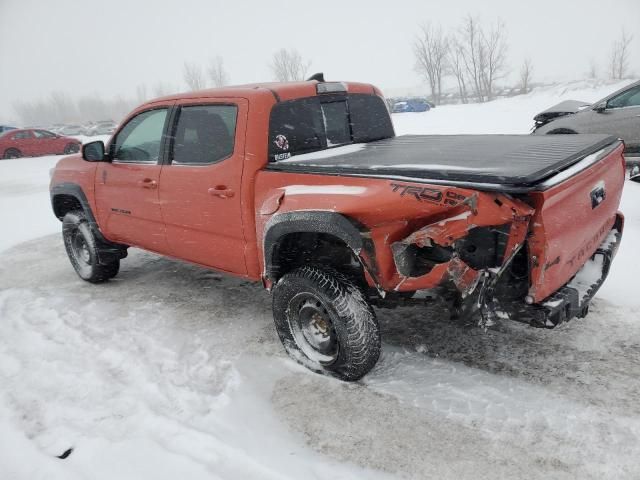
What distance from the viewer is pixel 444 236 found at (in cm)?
221

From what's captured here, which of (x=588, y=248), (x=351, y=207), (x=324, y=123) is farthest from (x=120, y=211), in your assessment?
(x=588, y=248)

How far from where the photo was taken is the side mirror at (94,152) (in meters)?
4.30

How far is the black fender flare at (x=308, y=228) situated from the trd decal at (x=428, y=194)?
0.34 meters

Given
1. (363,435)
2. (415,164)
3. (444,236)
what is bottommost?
(363,435)

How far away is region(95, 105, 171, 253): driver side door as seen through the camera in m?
3.93

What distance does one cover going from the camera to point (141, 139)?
4.17m

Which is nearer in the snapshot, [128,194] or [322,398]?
[322,398]

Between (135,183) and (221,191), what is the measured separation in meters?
1.22

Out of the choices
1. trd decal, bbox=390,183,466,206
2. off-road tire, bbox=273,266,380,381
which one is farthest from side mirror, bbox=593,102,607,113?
trd decal, bbox=390,183,466,206

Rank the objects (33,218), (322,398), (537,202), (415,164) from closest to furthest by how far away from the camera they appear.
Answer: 1. (537,202)
2. (415,164)
3. (322,398)
4. (33,218)

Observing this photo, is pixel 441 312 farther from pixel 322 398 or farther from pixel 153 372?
pixel 153 372

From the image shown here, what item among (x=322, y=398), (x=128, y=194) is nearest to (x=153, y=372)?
(x=322, y=398)

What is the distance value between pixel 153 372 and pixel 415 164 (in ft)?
7.26

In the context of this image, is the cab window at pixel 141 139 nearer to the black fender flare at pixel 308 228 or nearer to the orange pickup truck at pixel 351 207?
the orange pickup truck at pixel 351 207
